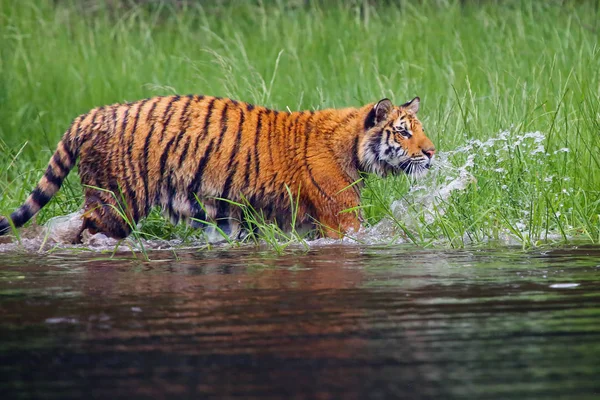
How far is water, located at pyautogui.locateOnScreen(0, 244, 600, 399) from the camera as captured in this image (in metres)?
2.95

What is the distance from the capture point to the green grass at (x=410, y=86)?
21.4 ft

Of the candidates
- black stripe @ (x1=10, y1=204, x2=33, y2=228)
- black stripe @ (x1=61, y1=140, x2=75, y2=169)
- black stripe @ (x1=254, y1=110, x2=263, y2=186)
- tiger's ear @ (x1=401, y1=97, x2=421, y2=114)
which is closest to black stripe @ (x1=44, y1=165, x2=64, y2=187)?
black stripe @ (x1=61, y1=140, x2=75, y2=169)

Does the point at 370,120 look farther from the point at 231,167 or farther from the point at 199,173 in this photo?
the point at 199,173

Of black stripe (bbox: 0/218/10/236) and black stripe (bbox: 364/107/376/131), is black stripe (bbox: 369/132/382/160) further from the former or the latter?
black stripe (bbox: 0/218/10/236)

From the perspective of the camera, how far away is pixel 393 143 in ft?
22.4

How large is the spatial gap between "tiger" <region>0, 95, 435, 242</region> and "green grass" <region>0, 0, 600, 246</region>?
9.9 inches

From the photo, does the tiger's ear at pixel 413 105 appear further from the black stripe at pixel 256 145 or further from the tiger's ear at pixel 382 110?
the black stripe at pixel 256 145

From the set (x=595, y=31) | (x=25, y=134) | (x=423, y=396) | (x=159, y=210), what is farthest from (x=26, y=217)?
(x=595, y=31)

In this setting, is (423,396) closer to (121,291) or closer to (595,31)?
(121,291)

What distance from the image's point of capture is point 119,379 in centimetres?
305

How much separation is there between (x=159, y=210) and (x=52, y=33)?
510 cm

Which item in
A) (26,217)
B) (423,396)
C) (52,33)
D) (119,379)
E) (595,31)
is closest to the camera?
(423,396)

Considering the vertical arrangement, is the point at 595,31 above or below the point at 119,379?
above

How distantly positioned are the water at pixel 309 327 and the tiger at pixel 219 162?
116cm
